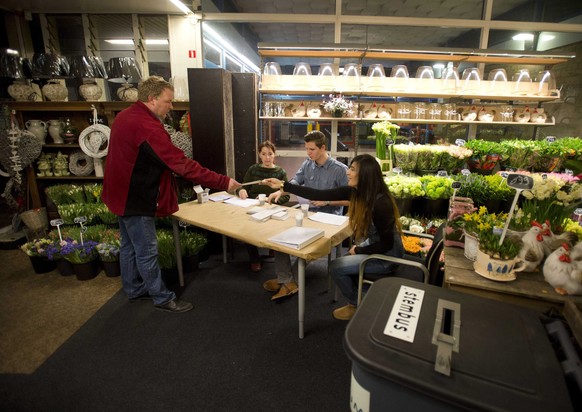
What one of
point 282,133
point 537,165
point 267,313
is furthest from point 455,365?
point 282,133

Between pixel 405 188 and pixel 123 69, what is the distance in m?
3.56

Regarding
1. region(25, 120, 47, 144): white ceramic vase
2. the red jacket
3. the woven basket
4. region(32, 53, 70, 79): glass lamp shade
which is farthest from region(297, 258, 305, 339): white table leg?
region(25, 120, 47, 144): white ceramic vase

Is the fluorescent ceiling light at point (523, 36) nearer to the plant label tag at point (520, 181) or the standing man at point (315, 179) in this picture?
the standing man at point (315, 179)

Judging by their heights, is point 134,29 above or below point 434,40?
below

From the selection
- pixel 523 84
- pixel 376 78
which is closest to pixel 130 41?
pixel 376 78

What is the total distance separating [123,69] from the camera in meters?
3.84

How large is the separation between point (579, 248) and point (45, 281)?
4.17 m

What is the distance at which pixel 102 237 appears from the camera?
345 centimetres

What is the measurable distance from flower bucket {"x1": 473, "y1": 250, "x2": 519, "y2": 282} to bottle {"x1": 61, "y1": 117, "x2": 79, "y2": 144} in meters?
4.75

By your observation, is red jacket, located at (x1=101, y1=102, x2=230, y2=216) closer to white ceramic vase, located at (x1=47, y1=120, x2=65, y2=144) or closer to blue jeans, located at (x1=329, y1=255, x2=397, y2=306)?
blue jeans, located at (x1=329, y1=255, x2=397, y2=306)

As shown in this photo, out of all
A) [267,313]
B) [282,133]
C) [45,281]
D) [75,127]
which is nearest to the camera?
[267,313]

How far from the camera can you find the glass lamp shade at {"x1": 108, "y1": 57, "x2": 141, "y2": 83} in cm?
383

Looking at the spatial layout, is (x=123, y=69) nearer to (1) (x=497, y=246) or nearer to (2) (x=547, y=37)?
(1) (x=497, y=246)

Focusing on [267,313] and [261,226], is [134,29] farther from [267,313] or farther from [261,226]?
[267,313]
